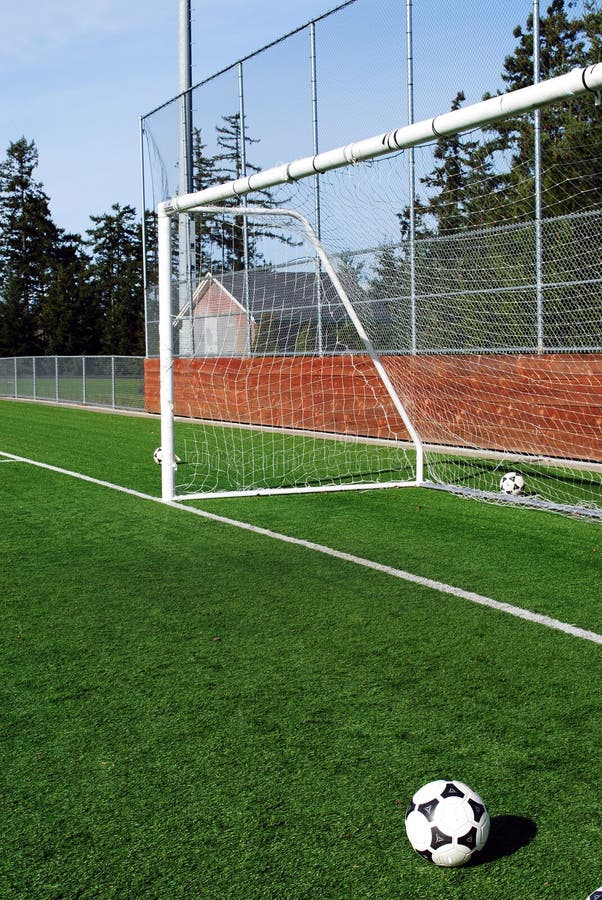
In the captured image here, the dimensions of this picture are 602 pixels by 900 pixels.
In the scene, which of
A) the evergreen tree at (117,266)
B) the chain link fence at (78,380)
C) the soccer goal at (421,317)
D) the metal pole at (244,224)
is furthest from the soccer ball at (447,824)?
the evergreen tree at (117,266)

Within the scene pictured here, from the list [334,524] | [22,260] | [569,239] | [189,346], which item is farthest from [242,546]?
[22,260]

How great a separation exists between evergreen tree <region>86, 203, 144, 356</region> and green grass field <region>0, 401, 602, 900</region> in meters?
46.1

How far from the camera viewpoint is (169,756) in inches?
123

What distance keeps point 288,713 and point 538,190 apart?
24.5 ft

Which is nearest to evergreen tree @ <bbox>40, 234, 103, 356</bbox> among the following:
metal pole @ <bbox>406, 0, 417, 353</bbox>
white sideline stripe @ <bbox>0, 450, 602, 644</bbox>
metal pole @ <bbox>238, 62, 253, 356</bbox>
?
metal pole @ <bbox>238, 62, 253, 356</bbox>

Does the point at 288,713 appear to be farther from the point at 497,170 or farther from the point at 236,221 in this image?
the point at 236,221

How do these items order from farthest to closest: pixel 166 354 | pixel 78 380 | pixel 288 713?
pixel 78 380
pixel 166 354
pixel 288 713

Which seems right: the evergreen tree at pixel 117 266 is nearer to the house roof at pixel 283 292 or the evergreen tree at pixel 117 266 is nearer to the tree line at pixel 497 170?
the tree line at pixel 497 170

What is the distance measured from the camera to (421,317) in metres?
11.2

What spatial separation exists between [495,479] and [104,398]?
18.2m

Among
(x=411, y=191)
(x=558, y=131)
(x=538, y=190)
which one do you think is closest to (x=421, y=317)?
(x=411, y=191)

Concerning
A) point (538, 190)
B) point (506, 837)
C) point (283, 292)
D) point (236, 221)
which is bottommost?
point (506, 837)

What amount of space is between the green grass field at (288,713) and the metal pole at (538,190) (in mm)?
3757

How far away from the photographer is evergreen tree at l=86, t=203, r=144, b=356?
51.7 m
